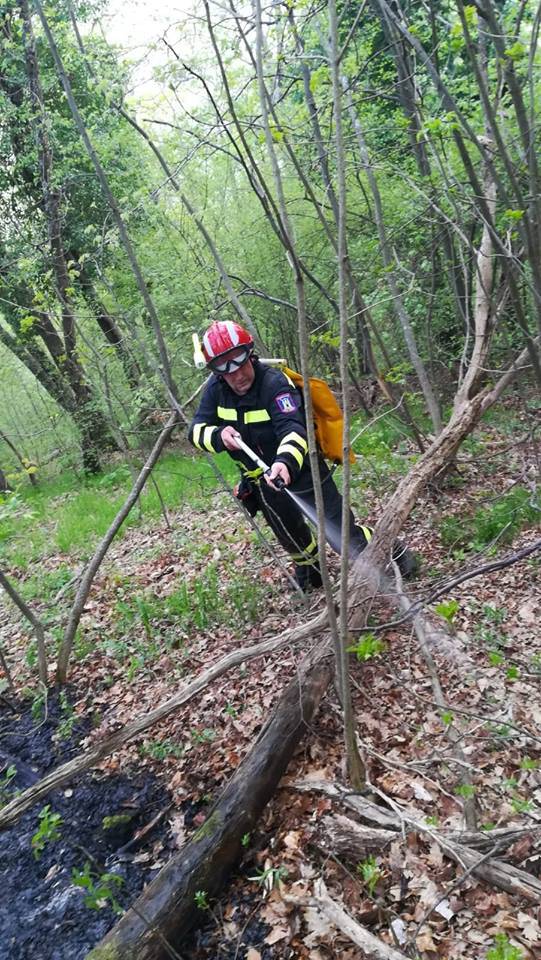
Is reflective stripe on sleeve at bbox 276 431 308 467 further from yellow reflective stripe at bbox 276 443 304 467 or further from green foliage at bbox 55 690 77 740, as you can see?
green foliage at bbox 55 690 77 740

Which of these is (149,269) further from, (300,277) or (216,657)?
(300,277)

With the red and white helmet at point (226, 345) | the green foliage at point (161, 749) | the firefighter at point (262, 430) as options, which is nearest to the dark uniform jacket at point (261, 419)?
the firefighter at point (262, 430)

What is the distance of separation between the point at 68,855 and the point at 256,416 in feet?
10.4

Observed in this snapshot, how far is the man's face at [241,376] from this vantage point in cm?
405

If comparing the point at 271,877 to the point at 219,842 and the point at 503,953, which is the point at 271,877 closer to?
the point at 219,842

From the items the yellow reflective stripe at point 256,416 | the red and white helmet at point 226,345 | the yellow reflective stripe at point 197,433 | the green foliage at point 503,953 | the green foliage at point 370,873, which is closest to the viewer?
the green foliage at point 503,953

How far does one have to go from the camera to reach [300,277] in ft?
6.60

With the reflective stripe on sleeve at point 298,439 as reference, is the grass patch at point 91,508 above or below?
below

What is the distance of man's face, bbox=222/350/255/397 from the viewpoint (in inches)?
159

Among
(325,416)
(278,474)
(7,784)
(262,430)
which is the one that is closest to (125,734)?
(7,784)

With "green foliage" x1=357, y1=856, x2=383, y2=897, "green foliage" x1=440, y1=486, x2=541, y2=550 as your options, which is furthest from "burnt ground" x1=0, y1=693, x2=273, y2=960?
"green foliage" x1=440, y1=486, x2=541, y2=550

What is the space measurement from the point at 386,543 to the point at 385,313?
15.9 ft

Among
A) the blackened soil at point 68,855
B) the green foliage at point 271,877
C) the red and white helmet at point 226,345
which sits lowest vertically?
the blackened soil at point 68,855

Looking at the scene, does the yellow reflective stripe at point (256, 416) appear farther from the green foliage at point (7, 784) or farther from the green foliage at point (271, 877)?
the green foliage at point (7, 784)
